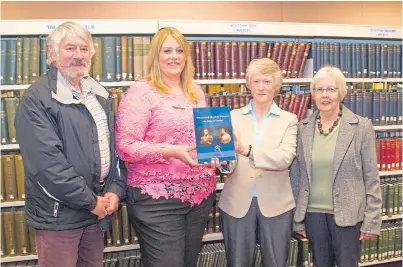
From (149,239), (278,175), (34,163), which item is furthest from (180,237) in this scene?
(34,163)

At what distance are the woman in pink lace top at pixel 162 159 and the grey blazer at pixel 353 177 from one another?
0.66m

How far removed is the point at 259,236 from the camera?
232 cm

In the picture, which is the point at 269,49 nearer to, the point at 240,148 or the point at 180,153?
the point at 240,148

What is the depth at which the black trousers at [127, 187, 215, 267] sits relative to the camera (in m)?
2.03

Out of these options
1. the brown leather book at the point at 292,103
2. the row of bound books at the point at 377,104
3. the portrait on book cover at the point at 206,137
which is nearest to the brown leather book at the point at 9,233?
the portrait on book cover at the point at 206,137

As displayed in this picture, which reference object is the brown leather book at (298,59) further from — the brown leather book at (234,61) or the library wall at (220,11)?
the library wall at (220,11)

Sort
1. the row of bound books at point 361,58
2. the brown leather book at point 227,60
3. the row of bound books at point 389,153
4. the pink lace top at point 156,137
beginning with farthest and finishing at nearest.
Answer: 1. the row of bound books at point 389,153
2. the row of bound books at point 361,58
3. the brown leather book at point 227,60
4. the pink lace top at point 156,137

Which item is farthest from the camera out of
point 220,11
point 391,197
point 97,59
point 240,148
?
point 220,11

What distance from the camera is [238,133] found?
2318 mm

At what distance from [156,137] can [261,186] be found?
2.28ft

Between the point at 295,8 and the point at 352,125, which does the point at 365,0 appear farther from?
the point at 352,125

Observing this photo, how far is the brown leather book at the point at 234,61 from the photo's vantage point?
10.7ft

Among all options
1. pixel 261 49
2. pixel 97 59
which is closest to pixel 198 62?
pixel 261 49

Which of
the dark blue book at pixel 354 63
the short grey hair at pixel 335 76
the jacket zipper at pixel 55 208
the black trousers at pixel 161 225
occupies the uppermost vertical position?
the dark blue book at pixel 354 63
